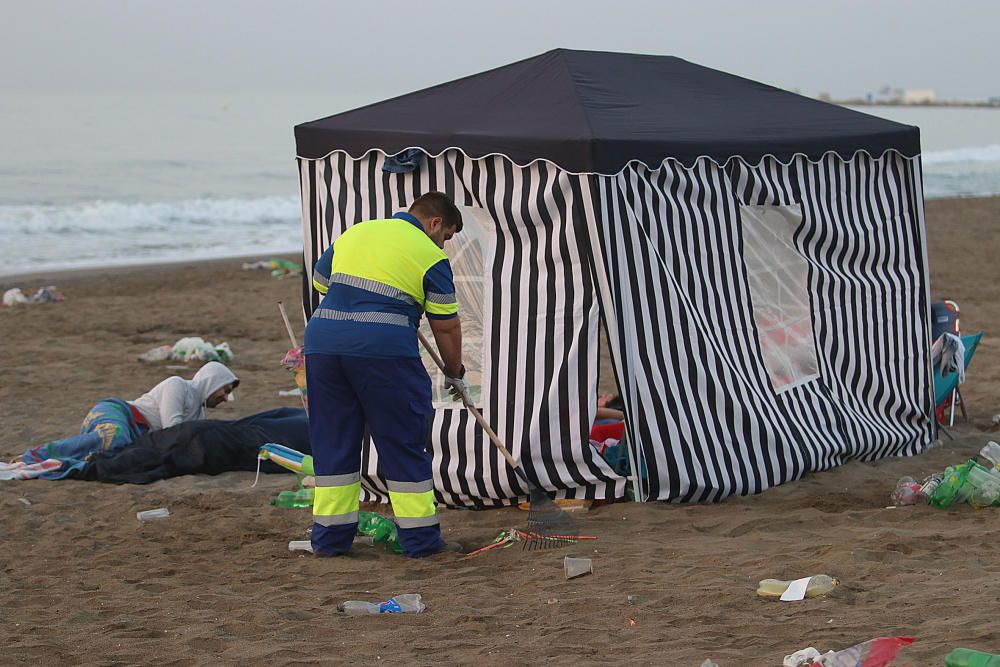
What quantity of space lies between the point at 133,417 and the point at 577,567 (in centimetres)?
362

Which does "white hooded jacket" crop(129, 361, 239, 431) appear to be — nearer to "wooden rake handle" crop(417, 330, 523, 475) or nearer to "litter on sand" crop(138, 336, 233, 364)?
"wooden rake handle" crop(417, 330, 523, 475)

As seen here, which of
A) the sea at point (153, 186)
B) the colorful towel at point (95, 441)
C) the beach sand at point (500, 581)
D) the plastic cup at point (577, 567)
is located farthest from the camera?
the sea at point (153, 186)

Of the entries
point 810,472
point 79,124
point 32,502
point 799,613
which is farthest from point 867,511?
point 79,124

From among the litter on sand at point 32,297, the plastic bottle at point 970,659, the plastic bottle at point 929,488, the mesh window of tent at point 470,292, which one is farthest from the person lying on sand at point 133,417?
the litter on sand at point 32,297

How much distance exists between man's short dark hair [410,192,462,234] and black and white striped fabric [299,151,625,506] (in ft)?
2.14

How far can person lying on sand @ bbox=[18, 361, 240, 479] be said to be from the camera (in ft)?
23.3

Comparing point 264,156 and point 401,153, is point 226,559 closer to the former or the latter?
point 401,153

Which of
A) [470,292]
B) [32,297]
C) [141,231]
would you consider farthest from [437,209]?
[141,231]

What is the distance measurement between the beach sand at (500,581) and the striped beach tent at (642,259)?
0.26m

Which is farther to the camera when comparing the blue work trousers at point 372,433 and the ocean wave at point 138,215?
the ocean wave at point 138,215

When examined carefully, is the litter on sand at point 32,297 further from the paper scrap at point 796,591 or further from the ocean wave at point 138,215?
the paper scrap at point 796,591

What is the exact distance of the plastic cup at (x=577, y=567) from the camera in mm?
4746

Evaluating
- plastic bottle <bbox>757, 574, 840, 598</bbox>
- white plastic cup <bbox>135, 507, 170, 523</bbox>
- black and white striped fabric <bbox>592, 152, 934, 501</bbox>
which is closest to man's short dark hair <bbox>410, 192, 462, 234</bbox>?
black and white striped fabric <bbox>592, 152, 934, 501</bbox>

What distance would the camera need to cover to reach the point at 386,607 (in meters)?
4.42
